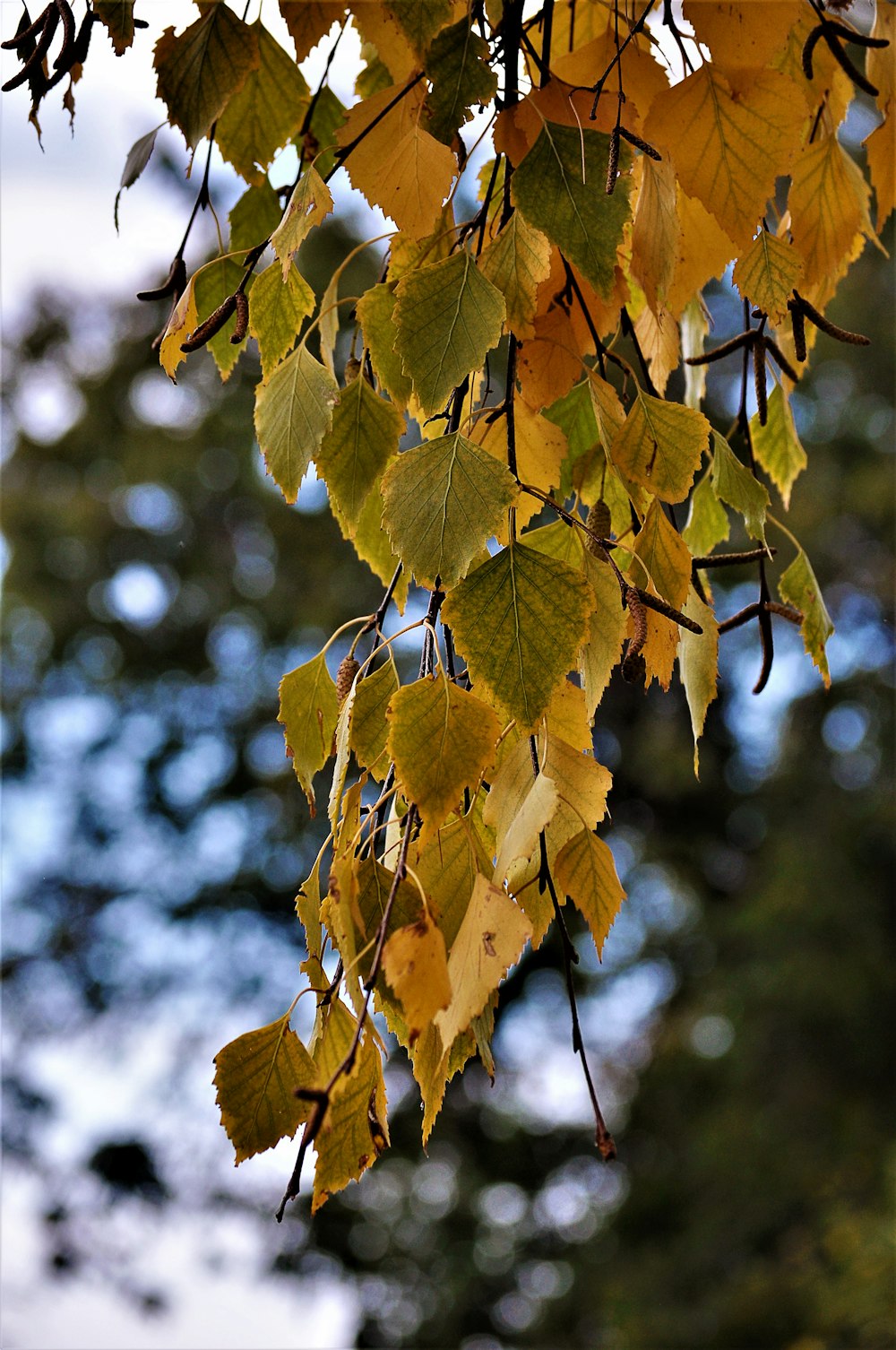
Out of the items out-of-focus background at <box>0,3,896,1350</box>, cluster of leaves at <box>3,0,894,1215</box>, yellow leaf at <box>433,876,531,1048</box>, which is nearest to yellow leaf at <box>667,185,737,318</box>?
cluster of leaves at <box>3,0,894,1215</box>

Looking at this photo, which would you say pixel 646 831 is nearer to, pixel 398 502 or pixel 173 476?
pixel 173 476

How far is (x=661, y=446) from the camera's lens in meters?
0.34

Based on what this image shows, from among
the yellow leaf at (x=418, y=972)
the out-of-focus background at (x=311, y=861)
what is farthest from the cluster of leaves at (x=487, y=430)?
the out-of-focus background at (x=311, y=861)

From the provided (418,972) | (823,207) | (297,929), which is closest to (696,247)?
(823,207)

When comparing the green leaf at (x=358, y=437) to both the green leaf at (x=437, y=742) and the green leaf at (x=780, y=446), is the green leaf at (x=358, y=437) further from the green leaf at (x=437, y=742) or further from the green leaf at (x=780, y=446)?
the green leaf at (x=780, y=446)

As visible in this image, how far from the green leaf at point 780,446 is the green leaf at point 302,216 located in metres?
0.22

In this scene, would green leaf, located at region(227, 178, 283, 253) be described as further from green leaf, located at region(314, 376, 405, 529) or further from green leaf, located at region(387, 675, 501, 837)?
green leaf, located at region(387, 675, 501, 837)

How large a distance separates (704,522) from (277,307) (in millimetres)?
195

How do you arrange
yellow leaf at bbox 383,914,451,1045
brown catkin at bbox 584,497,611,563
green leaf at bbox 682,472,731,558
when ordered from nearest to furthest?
1. yellow leaf at bbox 383,914,451,1045
2. brown catkin at bbox 584,497,611,563
3. green leaf at bbox 682,472,731,558

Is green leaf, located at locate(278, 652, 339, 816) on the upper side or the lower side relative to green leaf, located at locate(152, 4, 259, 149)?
lower

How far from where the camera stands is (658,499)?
344 millimetres

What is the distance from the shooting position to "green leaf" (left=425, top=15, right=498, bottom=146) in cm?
33

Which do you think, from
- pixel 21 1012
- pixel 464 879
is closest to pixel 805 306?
pixel 464 879

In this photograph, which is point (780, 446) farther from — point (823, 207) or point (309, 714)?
point (309, 714)
